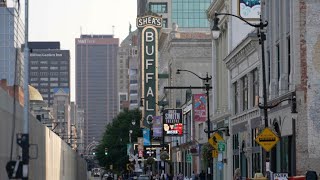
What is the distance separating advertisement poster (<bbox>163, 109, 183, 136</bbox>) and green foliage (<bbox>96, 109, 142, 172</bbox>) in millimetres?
53737

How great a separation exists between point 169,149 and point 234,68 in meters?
50.1

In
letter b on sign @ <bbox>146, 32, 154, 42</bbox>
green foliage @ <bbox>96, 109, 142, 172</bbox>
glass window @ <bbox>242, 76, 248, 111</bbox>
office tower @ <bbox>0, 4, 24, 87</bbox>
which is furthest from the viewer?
green foliage @ <bbox>96, 109, 142, 172</bbox>

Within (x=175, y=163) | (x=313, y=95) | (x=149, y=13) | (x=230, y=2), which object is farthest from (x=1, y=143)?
(x=149, y=13)

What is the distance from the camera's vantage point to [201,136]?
80.9 metres

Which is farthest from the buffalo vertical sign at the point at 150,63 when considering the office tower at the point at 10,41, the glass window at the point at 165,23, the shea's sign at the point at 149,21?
the office tower at the point at 10,41

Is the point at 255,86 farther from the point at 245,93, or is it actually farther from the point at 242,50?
the point at 245,93

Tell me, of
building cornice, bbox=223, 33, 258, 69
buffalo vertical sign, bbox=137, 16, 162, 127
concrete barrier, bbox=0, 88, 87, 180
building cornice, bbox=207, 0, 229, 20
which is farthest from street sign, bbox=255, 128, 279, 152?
buffalo vertical sign, bbox=137, 16, 162, 127

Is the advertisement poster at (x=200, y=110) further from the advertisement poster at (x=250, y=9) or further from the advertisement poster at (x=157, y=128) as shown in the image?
the advertisement poster at (x=157, y=128)

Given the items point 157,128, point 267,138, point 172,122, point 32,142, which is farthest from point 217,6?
point 32,142

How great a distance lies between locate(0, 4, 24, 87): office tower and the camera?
2536cm

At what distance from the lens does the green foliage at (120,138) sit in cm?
13950

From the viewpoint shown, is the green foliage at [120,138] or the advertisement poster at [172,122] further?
the green foliage at [120,138]

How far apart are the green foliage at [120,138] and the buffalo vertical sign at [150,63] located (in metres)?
8.95

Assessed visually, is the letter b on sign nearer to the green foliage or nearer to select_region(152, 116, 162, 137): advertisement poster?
the green foliage
